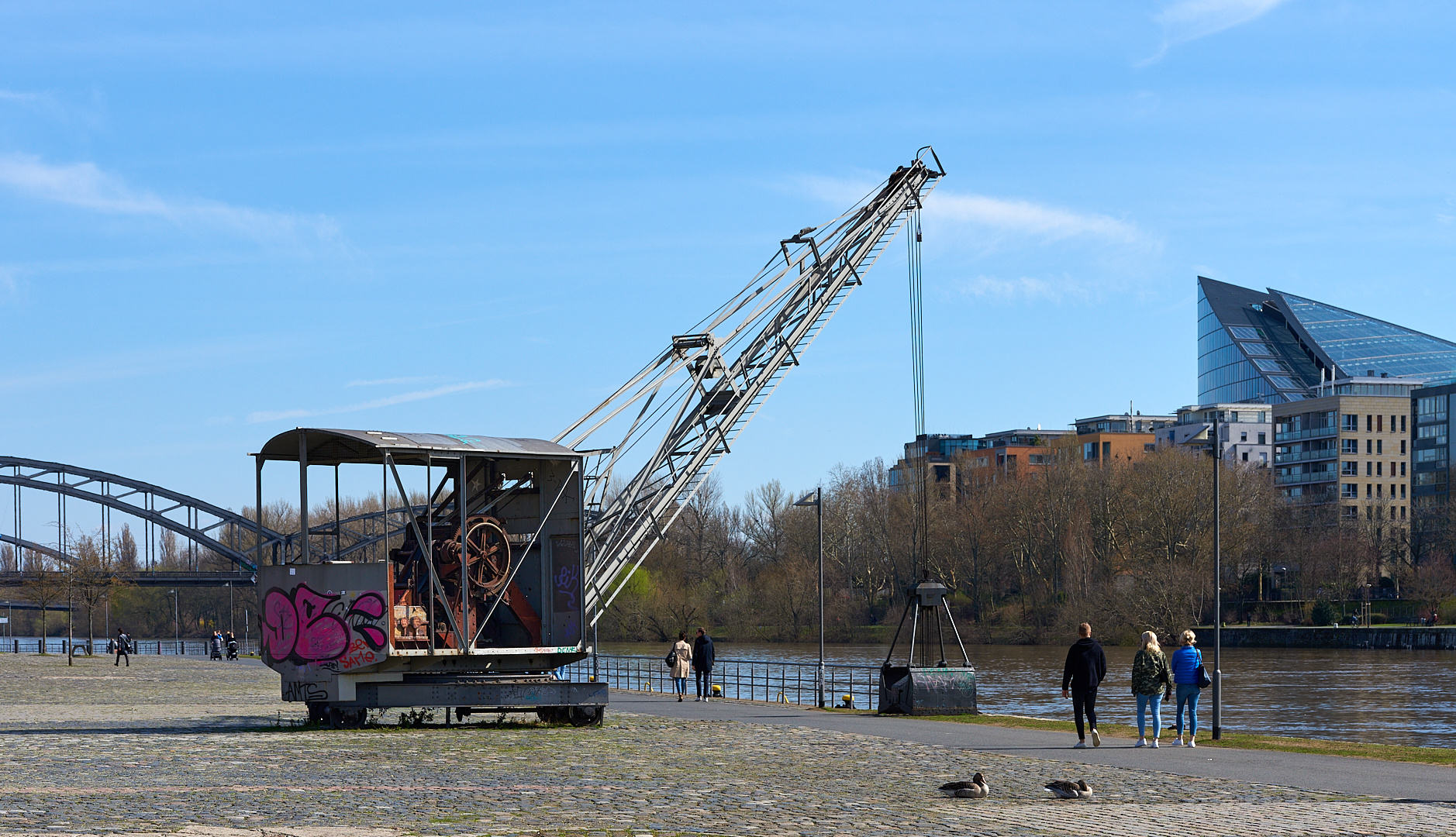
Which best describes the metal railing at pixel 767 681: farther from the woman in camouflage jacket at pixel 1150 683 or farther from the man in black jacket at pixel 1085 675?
the man in black jacket at pixel 1085 675

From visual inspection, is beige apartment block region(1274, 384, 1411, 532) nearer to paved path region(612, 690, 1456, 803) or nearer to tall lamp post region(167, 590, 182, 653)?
tall lamp post region(167, 590, 182, 653)

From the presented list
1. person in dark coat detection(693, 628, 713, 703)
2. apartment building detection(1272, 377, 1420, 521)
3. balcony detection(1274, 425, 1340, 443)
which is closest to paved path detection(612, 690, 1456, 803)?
person in dark coat detection(693, 628, 713, 703)

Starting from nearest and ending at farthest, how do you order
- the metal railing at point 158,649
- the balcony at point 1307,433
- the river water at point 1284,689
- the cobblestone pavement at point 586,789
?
1. the cobblestone pavement at point 586,789
2. the river water at point 1284,689
3. the metal railing at point 158,649
4. the balcony at point 1307,433

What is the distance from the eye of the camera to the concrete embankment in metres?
91.4

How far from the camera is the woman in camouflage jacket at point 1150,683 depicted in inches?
845

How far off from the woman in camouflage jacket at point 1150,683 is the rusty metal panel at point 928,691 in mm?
6358

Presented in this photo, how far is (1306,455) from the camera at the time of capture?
154125 mm

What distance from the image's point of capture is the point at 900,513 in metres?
113

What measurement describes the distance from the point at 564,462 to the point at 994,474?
103 metres

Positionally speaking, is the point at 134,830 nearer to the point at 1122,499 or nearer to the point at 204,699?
the point at 204,699

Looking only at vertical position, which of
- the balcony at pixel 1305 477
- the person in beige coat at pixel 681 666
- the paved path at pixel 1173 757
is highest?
the balcony at pixel 1305 477

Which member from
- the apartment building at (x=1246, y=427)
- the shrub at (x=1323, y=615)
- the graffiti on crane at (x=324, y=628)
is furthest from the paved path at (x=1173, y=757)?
the apartment building at (x=1246, y=427)

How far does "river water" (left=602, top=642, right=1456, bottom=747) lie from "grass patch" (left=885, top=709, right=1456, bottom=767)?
2.20 metres

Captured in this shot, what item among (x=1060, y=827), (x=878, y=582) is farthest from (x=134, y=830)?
(x=878, y=582)
